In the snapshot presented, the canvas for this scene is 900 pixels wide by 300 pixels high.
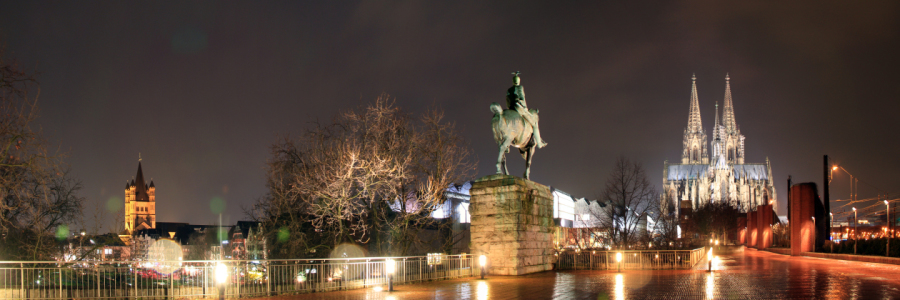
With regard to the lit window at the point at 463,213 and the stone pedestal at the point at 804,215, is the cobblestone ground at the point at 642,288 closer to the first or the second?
the stone pedestal at the point at 804,215

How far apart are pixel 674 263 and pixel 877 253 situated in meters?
13.7

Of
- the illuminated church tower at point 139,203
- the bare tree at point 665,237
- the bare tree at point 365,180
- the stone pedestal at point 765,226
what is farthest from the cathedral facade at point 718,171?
the illuminated church tower at point 139,203

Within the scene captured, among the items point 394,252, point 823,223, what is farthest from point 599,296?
point 823,223

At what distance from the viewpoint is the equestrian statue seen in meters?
16.1

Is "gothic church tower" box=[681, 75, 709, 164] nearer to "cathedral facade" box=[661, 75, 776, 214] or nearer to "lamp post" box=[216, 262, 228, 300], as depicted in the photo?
"cathedral facade" box=[661, 75, 776, 214]

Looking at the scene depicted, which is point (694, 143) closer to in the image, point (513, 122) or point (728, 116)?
point (728, 116)

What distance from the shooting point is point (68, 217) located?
25594 mm

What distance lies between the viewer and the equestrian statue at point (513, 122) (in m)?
16.1

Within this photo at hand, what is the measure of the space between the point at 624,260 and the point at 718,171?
150 meters

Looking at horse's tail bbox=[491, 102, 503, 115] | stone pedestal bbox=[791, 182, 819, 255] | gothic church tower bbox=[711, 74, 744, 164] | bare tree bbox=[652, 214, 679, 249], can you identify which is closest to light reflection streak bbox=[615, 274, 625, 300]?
horse's tail bbox=[491, 102, 503, 115]

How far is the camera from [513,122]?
1616 cm

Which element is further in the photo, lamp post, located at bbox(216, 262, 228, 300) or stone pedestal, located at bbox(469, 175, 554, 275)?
stone pedestal, located at bbox(469, 175, 554, 275)

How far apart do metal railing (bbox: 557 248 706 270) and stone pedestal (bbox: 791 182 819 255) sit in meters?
19.6

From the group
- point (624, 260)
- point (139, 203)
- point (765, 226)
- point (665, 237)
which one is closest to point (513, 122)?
point (624, 260)
